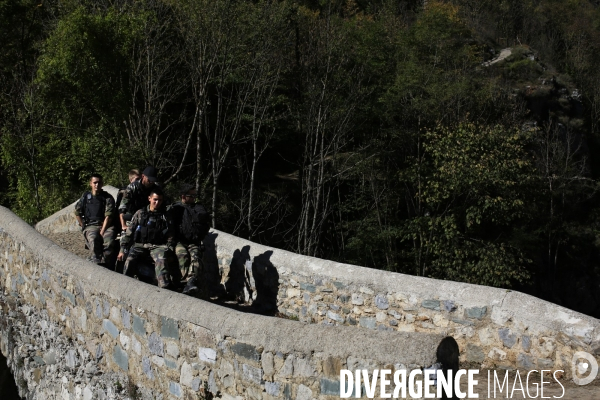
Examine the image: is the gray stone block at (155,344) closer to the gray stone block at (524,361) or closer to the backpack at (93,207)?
the gray stone block at (524,361)

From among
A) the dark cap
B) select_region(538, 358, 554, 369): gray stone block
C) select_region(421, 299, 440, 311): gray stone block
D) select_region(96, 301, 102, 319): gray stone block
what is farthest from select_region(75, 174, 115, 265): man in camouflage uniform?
select_region(538, 358, 554, 369): gray stone block

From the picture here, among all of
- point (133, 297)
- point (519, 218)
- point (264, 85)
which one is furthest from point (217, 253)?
point (519, 218)

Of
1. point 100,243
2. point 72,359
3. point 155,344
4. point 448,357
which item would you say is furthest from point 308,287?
point 448,357

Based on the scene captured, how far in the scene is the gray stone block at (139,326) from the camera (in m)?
5.43

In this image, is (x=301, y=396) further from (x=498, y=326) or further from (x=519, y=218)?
(x=519, y=218)

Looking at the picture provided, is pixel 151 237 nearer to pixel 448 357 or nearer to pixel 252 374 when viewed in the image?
pixel 252 374

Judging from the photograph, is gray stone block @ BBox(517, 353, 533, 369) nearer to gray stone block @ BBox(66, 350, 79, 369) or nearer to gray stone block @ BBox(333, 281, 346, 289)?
gray stone block @ BBox(333, 281, 346, 289)

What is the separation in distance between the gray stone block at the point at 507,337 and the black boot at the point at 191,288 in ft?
10.1

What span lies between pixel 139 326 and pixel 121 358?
0.52m

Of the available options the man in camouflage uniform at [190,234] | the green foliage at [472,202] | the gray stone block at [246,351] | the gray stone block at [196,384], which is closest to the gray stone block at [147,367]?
the gray stone block at [196,384]

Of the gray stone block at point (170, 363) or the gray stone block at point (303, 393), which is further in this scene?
the gray stone block at point (170, 363)

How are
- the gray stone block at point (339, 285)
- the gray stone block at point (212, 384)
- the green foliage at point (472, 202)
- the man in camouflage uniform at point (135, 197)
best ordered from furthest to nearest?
1. the green foliage at point (472, 202)
2. the man in camouflage uniform at point (135, 197)
3. the gray stone block at point (339, 285)
4. the gray stone block at point (212, 384)

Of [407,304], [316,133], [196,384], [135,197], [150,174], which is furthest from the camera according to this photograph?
[316,133]

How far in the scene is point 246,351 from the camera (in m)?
4.59
